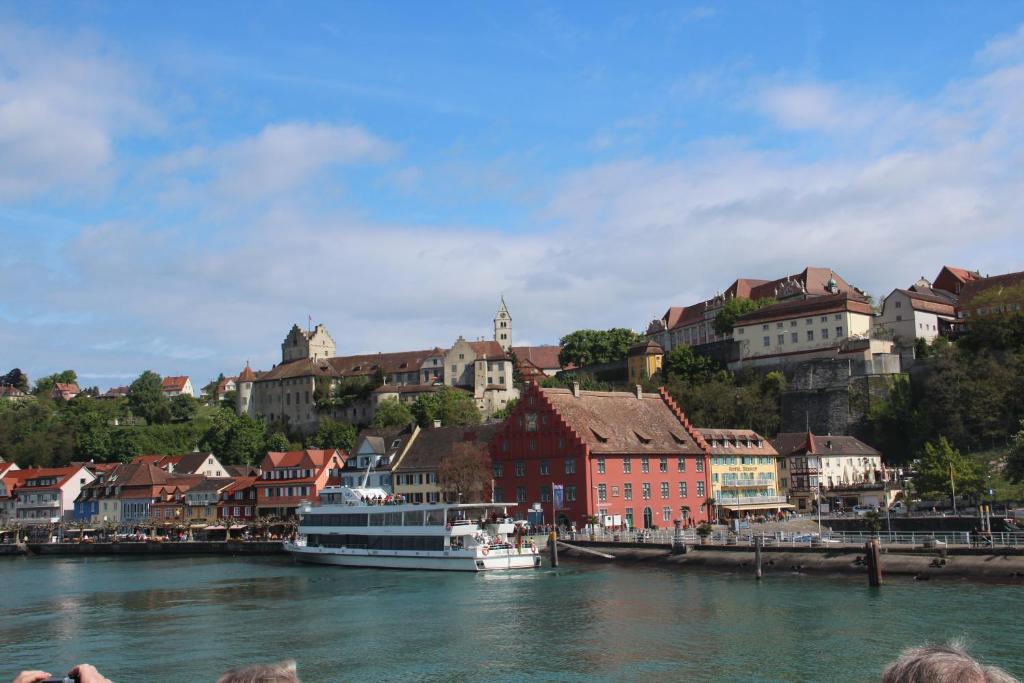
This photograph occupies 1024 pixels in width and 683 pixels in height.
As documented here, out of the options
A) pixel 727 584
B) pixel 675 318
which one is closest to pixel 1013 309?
pixel 675 318

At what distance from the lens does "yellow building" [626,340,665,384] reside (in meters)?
141

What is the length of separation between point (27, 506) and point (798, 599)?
10832cm

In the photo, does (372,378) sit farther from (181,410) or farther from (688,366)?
(688,366)

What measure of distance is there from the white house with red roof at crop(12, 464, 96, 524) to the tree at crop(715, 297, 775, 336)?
88028 millimetres

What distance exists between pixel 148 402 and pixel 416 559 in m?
127

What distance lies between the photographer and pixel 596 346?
165m

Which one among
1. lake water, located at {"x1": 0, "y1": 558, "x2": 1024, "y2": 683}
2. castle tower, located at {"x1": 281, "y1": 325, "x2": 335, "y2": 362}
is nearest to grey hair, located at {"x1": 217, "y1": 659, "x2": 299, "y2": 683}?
lake water, located at {"x1": 0, "y1": 558, "x2": 1024, "y2": 683}

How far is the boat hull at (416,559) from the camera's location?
63.9 m

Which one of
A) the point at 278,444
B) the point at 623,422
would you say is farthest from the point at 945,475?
the point at 278,444

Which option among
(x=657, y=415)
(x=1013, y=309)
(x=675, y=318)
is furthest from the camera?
(x=675, y=318)

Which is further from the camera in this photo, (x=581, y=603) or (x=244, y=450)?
(x=244, y=450)

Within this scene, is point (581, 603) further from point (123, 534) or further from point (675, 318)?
point (675, 318)

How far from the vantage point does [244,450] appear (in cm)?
14275

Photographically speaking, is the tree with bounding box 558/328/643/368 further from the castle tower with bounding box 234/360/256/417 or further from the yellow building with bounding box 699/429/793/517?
the yellow building with bounding box 699/429/793/517
